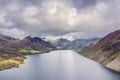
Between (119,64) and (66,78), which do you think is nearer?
(66,78)

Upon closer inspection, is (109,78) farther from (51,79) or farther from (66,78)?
(51,79)

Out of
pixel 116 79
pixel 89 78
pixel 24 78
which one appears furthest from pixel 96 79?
pixel 24 78

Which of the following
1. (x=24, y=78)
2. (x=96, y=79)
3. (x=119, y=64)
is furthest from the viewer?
(x=119, y=64)

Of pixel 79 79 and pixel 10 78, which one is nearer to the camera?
pixel 79 79

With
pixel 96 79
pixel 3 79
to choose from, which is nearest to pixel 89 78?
pixel 96 79

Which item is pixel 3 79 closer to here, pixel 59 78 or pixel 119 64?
pixel 59 78

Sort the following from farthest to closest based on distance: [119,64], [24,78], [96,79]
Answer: [119,64] → [24,78] → [96,79]

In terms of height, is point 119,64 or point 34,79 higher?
point 119,64

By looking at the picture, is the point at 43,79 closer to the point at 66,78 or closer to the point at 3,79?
the point at 66,78

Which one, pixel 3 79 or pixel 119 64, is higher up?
pixel 119 64
